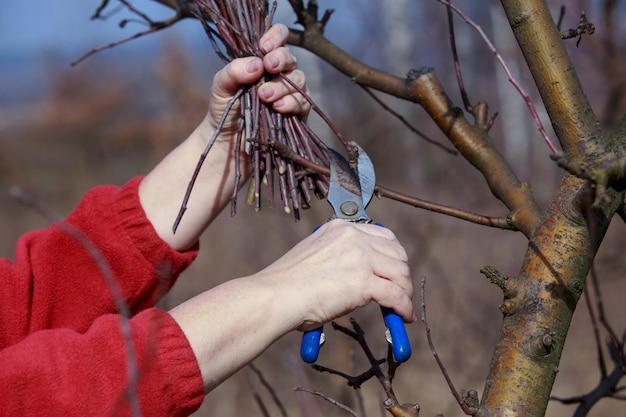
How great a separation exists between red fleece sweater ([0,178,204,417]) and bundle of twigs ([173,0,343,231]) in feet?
0.92

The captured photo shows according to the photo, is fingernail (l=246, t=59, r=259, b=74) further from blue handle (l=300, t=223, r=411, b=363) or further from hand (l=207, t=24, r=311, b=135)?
blue handle (l=300, t=223, r=411, b=363)

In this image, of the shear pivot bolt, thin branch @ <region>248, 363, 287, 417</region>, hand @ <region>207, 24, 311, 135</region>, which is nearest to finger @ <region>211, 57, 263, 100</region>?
hand @ <region>207, 24, 311, 135</region>

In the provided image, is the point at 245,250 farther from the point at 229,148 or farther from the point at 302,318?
the point at 302,318

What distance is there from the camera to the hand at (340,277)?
3.62ft

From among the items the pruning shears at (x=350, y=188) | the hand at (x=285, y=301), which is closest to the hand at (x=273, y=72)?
the pruning shears at (x=350, y=188)

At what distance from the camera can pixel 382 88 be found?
1546mm

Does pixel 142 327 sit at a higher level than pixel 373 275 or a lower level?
lower

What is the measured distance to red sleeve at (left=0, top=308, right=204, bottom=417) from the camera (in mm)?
1053

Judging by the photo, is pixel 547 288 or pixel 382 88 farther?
pixel 382 88

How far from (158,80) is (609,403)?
32.0 feet

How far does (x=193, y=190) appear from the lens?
160 centimetres

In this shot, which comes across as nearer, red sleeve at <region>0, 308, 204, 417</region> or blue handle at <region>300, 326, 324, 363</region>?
red sleeve at <region>0, 308, 204, 417</region>

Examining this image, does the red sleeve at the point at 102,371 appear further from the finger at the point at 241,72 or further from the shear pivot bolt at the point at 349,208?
the finger at the point at 241,72

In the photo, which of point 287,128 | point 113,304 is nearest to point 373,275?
point 287,128
